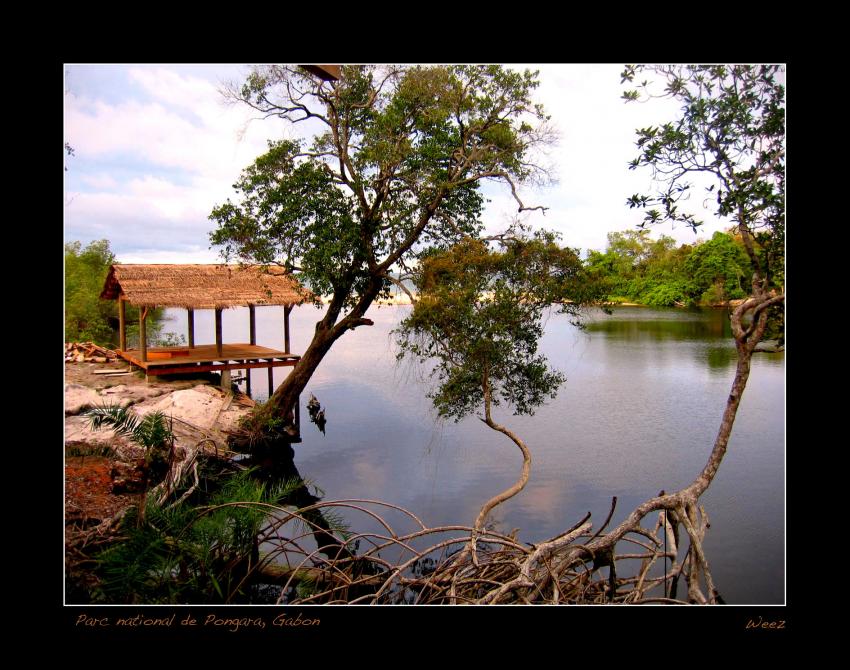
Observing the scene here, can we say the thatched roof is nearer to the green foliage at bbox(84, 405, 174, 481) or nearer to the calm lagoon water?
the calm lagoon water

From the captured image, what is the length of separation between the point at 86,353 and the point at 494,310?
8.42 m

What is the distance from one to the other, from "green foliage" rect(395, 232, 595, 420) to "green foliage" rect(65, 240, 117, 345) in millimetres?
8520

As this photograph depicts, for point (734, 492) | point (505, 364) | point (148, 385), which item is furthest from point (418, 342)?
point (148, 385)

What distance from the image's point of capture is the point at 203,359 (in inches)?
403

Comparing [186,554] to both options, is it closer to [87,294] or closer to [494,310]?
[494,310]

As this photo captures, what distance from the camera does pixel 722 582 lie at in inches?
221

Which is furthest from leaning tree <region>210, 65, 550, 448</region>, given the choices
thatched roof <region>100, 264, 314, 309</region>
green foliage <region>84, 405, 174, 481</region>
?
green foliage <region>84, 405, 174, 481</region>

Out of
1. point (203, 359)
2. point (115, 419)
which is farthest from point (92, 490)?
point (203, 359)

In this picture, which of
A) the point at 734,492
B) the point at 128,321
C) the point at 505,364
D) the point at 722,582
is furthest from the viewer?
the point at 128,321
